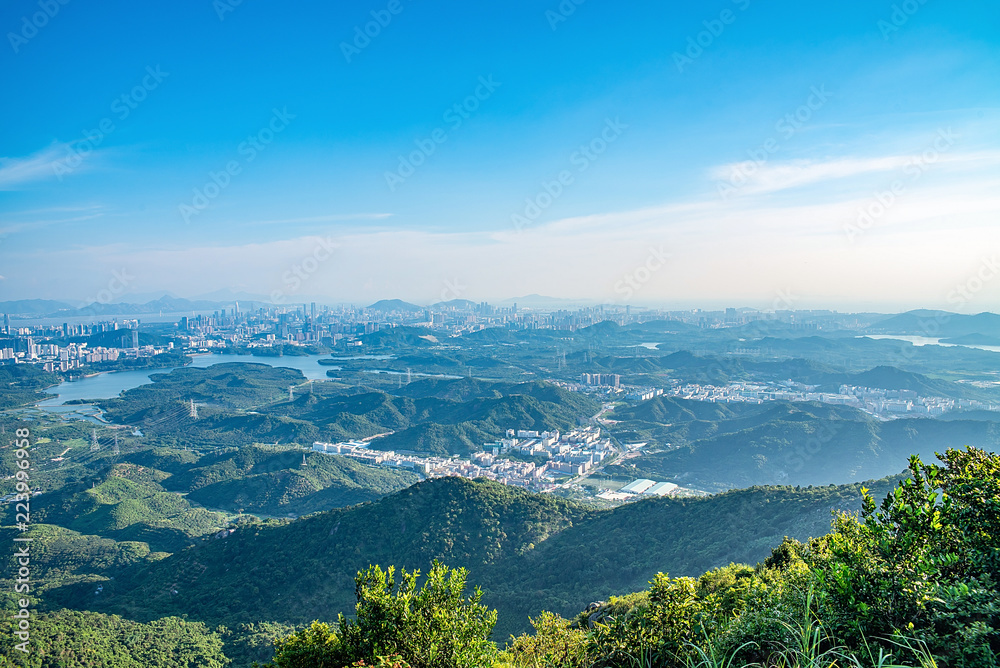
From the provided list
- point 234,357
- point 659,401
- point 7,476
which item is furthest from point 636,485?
point 234,357

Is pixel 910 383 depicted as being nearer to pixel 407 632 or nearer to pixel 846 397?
pixel 846 397

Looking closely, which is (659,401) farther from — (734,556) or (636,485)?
(734,556)

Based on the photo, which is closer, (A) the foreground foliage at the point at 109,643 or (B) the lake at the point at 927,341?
(A) the foreground foliage at the point at 109,643

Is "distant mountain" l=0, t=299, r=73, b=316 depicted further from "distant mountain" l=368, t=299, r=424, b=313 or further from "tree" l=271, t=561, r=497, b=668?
"tree" l=271, t=561, r=497, b=668

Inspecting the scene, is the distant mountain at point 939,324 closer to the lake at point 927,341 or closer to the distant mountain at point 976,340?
the distant mountain at point 976,340

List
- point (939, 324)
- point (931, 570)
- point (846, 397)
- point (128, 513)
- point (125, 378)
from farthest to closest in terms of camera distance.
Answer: point (939, 324) → point (125, 378) → point (846, 397) → point (128, 513) → point (931, 570)

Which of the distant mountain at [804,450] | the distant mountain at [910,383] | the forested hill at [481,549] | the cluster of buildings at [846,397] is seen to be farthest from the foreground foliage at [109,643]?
the distant mountain at [910,383]

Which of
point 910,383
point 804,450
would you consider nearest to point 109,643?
point 804,450
